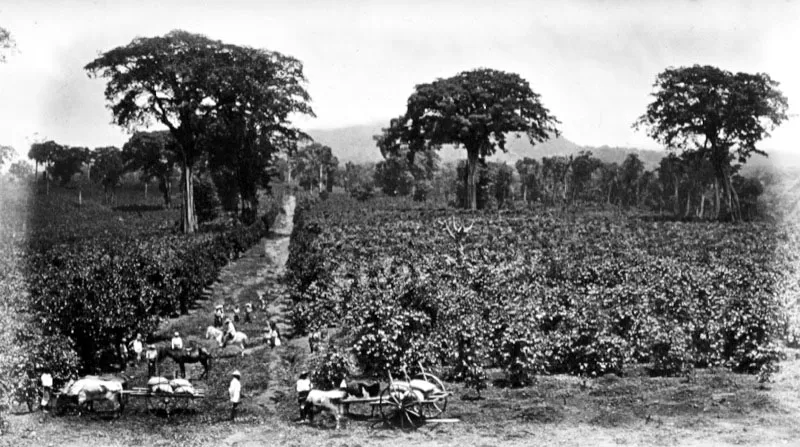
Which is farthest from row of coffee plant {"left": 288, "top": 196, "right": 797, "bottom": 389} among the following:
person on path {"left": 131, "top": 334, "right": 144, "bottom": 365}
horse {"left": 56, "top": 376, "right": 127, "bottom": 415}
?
horse {"left": 56, "top": 376, "right": 127, "bottom": 415}

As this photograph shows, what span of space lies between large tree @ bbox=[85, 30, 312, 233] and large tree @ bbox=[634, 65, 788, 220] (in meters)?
24.8

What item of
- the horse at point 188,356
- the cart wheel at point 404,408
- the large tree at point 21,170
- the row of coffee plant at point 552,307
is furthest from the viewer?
the large tree at point 21,170

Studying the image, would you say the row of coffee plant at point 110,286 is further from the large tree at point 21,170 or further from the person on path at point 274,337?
the large tree at point 21,170

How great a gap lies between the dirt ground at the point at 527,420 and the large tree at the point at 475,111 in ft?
127

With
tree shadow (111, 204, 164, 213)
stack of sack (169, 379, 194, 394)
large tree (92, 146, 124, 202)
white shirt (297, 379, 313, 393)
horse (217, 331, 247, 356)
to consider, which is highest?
large tree (92, 146, 124, 202)

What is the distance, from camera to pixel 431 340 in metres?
13.8

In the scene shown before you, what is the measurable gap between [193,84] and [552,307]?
28.5m

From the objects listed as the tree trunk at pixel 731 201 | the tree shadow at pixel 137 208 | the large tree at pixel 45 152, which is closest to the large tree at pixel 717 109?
the tree trunk at pixel 731 201

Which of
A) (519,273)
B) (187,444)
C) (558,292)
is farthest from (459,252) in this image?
(187,444)

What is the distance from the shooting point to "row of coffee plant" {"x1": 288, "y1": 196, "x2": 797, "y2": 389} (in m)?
13.2

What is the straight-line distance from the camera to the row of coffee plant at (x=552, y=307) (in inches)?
521

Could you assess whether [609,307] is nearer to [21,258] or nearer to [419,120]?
[21,258]

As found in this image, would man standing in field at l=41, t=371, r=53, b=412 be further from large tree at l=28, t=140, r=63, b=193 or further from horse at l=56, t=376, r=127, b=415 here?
large tree at l=28, t=140, r=63, b=193

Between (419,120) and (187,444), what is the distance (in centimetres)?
4471
